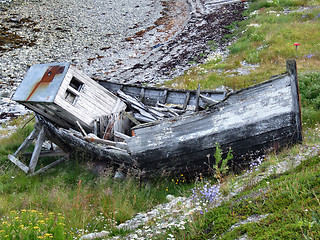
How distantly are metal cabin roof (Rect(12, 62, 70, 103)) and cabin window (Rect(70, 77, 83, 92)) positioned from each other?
24.4 inches

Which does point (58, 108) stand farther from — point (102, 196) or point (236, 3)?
point (236, 3)

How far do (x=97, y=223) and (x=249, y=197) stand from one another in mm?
3091

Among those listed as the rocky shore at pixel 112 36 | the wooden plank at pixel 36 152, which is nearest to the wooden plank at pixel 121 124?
the wooden plank at pixel 36 152

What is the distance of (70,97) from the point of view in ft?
35.2

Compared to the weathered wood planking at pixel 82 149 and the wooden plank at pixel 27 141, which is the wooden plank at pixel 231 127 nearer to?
the weathered wood planking at pixel 82 149

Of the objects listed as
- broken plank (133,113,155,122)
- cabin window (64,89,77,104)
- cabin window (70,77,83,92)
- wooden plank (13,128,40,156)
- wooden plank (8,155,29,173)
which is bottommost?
wooden plank (8,155,29,173)

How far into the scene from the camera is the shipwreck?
8.17 meters

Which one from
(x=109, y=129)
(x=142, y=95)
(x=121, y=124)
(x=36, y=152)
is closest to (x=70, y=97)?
(x=109, y=129)

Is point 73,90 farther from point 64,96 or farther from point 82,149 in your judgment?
point 82,149

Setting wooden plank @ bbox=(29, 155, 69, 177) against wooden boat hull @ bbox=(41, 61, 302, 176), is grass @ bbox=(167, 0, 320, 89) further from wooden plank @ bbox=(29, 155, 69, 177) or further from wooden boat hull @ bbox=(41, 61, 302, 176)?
wooden plank @ bbox=(29, 155, 69, 177)

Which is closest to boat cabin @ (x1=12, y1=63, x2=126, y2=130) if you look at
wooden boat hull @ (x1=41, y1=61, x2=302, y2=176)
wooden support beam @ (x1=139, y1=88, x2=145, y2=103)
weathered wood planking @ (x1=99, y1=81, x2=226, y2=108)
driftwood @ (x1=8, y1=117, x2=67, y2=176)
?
driftwood @ (x1=8, y1=117, x2=67, y2=176)

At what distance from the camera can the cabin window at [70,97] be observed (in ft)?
34.7

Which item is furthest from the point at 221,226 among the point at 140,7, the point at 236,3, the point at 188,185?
the point at 140,7

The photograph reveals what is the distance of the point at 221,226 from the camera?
4.95 m
